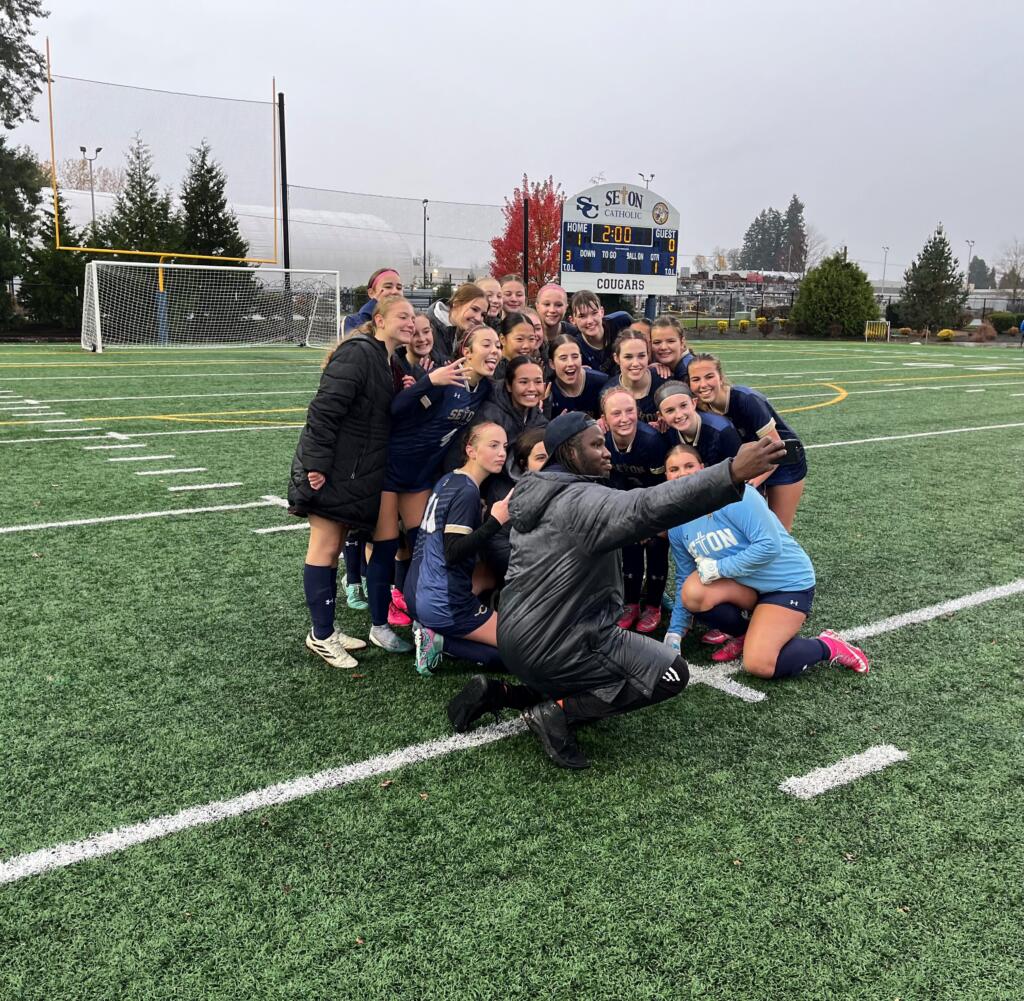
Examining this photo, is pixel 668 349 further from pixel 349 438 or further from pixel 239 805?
pixel 239 805

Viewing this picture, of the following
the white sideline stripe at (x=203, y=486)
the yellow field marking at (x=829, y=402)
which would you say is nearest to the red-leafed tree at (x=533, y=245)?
the yellow field marking at (x=829, y=402)

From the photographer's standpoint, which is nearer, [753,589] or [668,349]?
[753,589]

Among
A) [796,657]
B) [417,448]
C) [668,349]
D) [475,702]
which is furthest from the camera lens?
[668,349]

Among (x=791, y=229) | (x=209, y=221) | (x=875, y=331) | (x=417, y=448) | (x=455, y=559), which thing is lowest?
(x=455, y=559)

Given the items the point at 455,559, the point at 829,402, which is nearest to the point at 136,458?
the point at 455,559

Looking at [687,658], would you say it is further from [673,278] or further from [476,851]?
[673,278]

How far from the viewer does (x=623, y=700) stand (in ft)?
11.0

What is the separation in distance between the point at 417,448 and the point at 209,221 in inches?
1102

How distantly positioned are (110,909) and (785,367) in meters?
21.5

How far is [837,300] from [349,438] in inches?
1485

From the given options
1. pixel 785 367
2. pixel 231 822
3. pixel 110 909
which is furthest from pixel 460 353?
pixel 785 367

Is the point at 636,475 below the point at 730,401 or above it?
below

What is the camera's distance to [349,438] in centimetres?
409

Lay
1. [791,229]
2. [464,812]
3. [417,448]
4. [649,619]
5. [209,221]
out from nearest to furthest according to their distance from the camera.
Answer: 1. [464,812]
2. [417,448]
3. [649,619]
4. [209,221]
5. [791,229]
